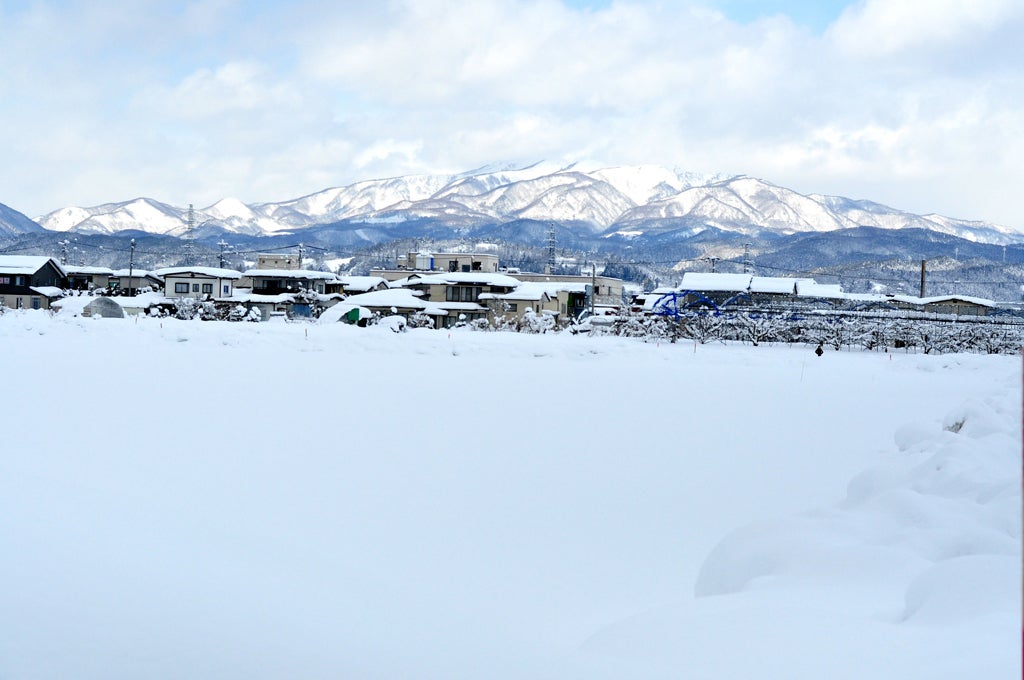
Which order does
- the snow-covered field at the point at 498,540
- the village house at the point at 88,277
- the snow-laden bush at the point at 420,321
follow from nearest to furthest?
the snow-covered field at the point at 498,540, the snow-laden bush at the point at 420,321, the village house at the point at 88,277

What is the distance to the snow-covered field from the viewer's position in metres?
3.24

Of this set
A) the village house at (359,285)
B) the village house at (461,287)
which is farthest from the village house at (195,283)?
the village house at (461,287)

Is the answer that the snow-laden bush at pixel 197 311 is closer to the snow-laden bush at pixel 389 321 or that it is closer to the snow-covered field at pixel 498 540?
the snow-laden bush at pixel 389 321

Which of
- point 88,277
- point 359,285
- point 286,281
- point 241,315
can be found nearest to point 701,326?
point 241,315

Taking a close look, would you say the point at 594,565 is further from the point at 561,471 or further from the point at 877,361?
the point at 877,361

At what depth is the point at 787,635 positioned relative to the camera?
3.04 metres

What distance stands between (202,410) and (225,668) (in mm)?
7649

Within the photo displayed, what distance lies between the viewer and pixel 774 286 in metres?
38.9

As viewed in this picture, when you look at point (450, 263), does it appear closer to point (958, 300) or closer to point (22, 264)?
point (22, 264)

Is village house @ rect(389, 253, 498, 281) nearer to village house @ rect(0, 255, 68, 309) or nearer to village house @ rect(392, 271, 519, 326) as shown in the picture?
village house @ rect(392, 271, 519, 326)

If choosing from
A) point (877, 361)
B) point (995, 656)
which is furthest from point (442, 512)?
point (877, 361)

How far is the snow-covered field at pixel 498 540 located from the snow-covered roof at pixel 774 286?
26900 mm

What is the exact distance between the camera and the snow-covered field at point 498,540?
128 inches

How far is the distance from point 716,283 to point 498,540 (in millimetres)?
35443
